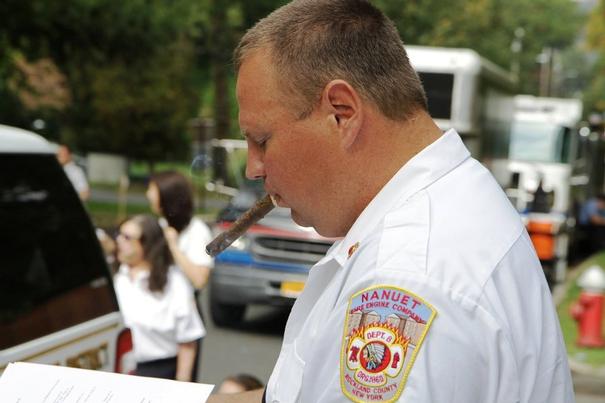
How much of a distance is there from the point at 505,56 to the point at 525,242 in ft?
154

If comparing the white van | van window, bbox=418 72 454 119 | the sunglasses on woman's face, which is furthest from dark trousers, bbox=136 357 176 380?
van window, bbox=418 72 454 119

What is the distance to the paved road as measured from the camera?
32.1ft

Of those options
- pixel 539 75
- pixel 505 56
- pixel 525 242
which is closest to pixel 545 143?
pixel 525 242

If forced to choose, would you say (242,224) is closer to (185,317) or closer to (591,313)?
(185,317)

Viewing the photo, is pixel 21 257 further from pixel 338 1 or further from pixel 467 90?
pixel 467 90

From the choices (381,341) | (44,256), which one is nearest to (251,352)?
(44,256)

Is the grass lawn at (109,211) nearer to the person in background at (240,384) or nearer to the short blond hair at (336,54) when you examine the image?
the person in background at (240,384)

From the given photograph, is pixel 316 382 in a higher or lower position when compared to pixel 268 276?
higher

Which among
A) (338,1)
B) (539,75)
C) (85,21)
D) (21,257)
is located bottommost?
(539,75)

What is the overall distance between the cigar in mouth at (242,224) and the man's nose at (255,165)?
0.17 metres

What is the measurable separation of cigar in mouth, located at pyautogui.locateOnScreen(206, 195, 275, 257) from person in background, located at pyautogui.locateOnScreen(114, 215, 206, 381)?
131 inches

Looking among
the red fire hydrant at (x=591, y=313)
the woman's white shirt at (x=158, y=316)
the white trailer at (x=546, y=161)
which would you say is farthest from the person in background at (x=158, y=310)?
the white trailer at (x=546, y=161)

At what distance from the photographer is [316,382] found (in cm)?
153

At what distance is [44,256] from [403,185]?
213 cm
